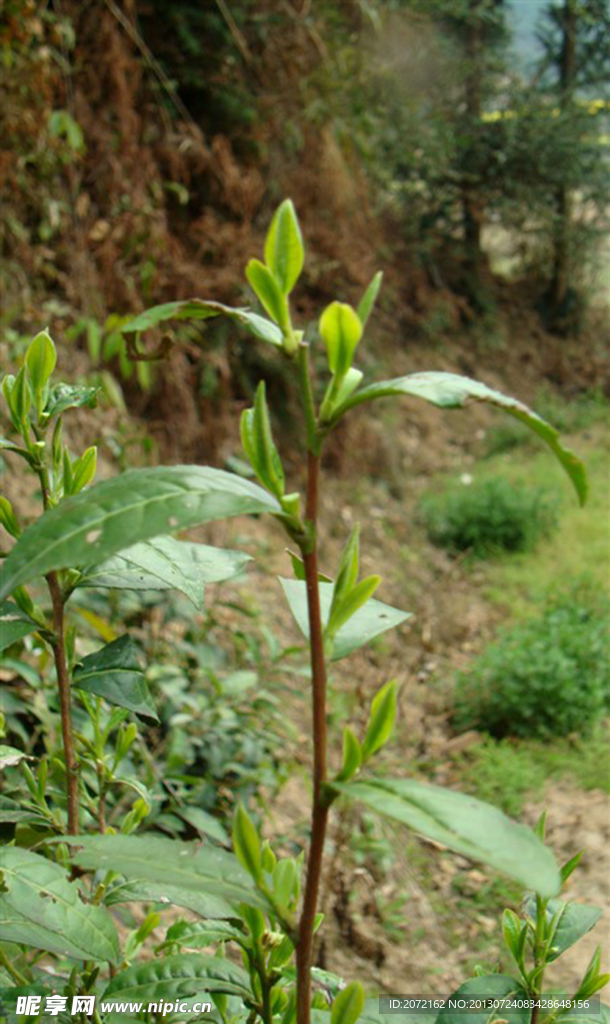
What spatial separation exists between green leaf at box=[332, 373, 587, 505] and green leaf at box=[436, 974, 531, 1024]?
341 millimetres

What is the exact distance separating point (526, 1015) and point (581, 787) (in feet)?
8.25

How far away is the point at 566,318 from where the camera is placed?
320 inches

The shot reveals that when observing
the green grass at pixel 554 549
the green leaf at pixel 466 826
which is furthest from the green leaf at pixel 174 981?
the green grass at pixel 554 549

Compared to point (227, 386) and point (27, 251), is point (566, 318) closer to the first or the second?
point (227, 386)

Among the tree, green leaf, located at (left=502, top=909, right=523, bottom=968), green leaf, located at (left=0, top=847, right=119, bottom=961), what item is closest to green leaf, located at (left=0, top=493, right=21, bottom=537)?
green leaf, located at (left=0, top=847, right=119, bottom=961)

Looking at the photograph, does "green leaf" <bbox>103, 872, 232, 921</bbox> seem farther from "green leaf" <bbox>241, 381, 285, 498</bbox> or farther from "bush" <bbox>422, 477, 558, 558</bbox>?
"bush" <bbox>422, 477, 558, 558</bbox>

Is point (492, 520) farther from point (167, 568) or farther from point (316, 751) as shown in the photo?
point (316, 751)

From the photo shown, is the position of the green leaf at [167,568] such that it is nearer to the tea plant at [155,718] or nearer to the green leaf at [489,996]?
the tea plant at [155,718]

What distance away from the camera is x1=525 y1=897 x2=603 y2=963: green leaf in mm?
631

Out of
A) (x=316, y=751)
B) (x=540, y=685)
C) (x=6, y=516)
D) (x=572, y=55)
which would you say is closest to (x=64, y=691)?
(x=6, y=516)

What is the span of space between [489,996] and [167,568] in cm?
35

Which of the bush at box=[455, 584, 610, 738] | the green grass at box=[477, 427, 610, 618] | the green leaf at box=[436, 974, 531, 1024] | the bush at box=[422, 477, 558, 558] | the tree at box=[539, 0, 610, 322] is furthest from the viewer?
the tree at box=[539, 0, 610, 322]

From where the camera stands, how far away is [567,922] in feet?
2.13

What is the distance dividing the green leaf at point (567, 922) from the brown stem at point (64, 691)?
0.34 metres
